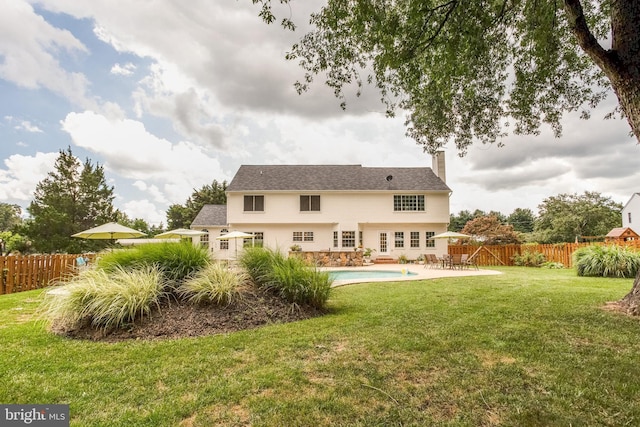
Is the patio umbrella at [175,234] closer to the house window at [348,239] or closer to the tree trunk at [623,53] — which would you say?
the tree trunk at [623,53]

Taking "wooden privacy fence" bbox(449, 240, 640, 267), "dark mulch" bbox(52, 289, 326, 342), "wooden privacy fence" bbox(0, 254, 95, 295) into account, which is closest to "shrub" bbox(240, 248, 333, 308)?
"dark mulch" bbox(52, 289, 326, 342)

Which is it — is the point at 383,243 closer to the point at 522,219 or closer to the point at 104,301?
the point at 104,301

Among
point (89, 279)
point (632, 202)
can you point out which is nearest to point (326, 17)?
point (89, 279)

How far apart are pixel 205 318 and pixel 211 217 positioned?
74.6 ft

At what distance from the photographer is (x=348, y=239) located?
921 inches

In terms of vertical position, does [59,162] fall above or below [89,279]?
above

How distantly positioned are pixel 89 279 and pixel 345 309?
458cm

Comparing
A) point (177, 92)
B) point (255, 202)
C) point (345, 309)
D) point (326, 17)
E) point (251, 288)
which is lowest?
point (345, 309)

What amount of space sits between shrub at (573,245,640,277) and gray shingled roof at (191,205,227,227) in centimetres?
2272

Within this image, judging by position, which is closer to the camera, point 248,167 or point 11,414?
point 11,414

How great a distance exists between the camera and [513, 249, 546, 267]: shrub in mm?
18391

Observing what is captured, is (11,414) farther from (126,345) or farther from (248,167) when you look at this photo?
(248,167)

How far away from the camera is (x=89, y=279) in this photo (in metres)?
5.12

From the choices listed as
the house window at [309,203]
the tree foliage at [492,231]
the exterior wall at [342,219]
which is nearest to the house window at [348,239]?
the exterior wall at [342,219]
